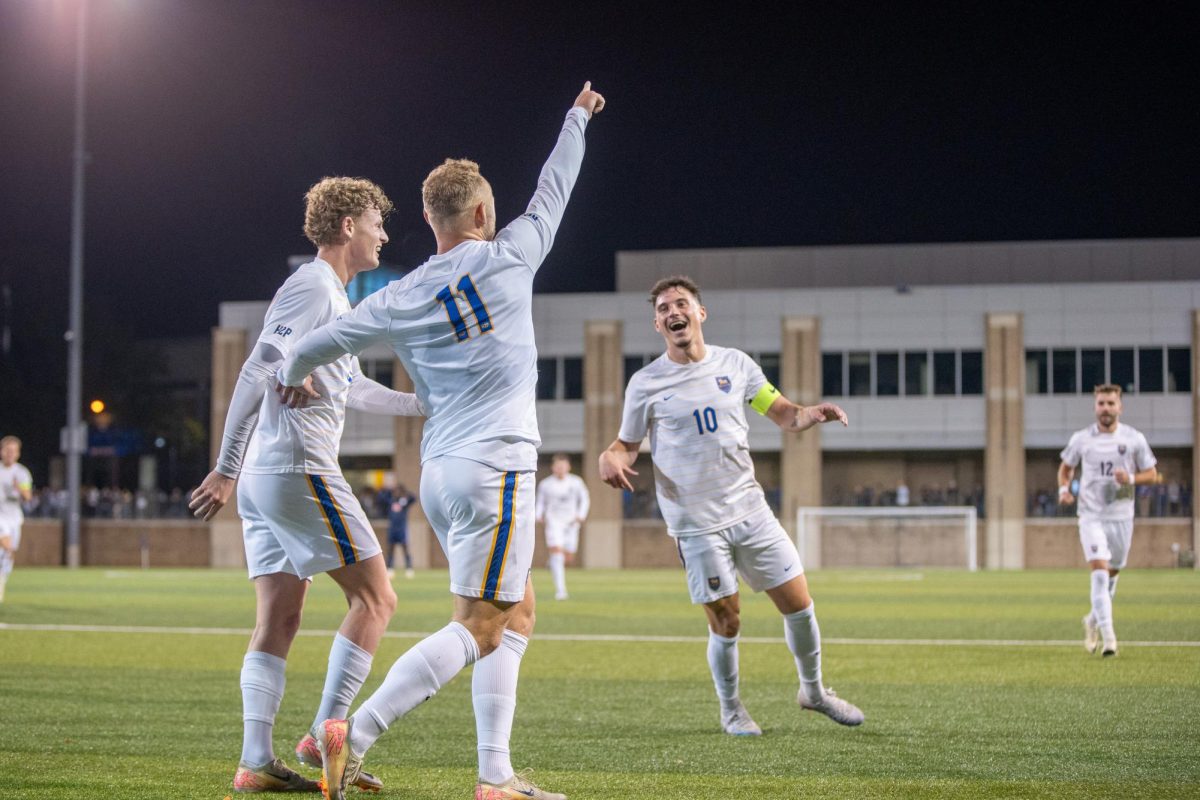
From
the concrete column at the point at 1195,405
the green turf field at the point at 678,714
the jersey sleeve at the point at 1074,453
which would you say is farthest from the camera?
the concrete column at the point at 1195,405

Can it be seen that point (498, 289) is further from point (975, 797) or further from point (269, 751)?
point (975, 797)

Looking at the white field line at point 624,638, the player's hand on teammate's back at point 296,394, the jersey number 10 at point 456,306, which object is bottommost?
the white field line at point 624,638

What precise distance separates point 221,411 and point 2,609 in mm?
38184

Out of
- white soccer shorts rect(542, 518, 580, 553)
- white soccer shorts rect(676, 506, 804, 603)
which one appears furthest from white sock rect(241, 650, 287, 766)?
white soccer shorts rect(542, 518, 580, 553)

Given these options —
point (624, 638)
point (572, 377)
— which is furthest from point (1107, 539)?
point (572, 377)

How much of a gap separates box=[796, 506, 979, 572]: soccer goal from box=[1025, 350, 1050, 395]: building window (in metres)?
9.42

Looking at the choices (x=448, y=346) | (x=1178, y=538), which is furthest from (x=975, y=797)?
(x=1178, y=538)

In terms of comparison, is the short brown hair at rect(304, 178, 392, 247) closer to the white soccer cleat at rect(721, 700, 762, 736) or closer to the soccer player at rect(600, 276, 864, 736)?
the soccer player at rect(600, 276, 864, 736)

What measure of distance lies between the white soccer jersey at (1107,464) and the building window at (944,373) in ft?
138

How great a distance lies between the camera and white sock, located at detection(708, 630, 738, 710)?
805 cm

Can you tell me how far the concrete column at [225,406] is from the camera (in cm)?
5609

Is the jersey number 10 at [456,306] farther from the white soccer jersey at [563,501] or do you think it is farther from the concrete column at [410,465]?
the concrete column at [410,465]

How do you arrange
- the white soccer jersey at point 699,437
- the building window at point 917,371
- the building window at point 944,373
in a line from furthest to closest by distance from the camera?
the building window at point 917,371
the building window at point 944,373
the white soccer jersey at point 699,437

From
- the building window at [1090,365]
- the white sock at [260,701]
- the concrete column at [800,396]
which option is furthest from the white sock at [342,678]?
the building window at [1090,365]
